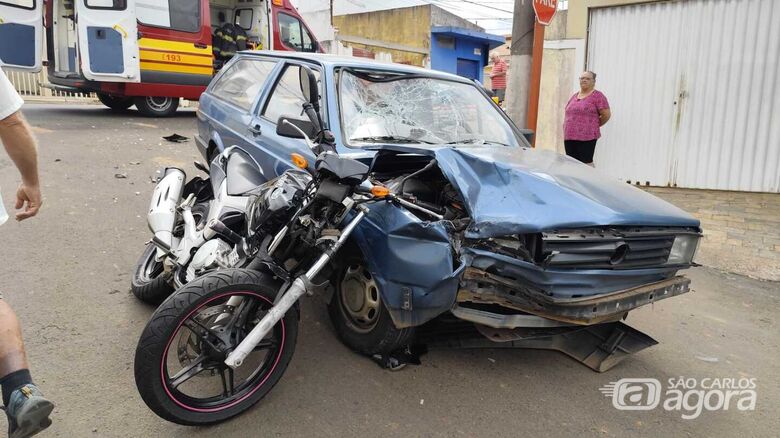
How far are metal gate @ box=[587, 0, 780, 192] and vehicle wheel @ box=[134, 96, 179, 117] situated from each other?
7.79 meters

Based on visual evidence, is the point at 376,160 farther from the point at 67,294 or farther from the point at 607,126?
the point at 607,126

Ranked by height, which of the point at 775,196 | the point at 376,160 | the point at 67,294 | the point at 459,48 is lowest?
the point at 67,294

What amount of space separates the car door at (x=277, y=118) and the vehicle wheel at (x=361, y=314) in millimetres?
784

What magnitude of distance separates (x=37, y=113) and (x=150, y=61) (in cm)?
255

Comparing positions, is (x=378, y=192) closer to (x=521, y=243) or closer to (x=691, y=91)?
(x=521, y=243)

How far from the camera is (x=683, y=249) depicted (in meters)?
3.14

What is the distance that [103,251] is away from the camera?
14.7ft

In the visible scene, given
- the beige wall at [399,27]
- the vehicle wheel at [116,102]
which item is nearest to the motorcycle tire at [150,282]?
the vehicle wheel at [116,102]

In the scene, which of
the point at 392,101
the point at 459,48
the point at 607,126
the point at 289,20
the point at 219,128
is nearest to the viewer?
the point at 392,101

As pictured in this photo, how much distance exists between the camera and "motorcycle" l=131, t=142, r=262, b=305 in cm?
299

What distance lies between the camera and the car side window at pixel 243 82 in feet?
15.7

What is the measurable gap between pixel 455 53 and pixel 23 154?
1460 centimetres

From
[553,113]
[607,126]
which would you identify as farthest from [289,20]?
[607,126]

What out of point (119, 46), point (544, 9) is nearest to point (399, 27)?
point (119, 46)
